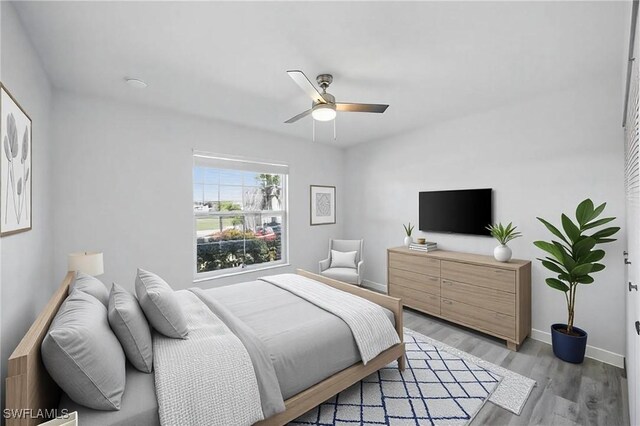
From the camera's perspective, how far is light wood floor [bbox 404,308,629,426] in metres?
1.86

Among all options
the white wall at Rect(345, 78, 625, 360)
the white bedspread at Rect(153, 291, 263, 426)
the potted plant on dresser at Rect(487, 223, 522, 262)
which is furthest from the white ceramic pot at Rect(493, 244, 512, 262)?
the white bedspread at Rect(153, 291, 263, 426)

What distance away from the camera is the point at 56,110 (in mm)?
2707

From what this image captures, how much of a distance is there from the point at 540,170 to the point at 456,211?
98 cm

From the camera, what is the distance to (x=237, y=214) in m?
4.09

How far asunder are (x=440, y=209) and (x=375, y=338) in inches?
91.1

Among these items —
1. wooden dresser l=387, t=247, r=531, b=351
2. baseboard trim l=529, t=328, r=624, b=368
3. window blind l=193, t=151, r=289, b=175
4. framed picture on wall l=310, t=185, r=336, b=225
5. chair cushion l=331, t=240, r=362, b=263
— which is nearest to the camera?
baseboard trim l=529, t=328, r=624, b=368

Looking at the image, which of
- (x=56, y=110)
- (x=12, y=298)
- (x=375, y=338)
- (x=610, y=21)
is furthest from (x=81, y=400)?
(x=610, y=21)

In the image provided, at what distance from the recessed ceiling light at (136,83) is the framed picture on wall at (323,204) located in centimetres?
275

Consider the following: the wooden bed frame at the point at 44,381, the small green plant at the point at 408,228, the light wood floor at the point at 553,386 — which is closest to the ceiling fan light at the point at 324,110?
the wooden bed frame at the point at 44,381

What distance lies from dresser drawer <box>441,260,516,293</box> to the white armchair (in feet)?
4.12

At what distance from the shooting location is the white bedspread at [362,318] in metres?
2.01

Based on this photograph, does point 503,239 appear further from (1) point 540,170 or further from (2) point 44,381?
(2) point 44,381

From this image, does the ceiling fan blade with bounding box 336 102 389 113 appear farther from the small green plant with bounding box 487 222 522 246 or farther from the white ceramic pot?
the white ceramic pot

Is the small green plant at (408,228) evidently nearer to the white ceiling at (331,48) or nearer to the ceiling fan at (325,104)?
the white ceiling at (331,48)
